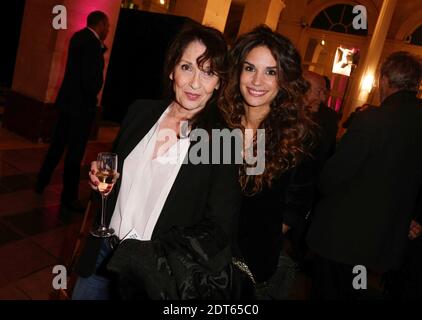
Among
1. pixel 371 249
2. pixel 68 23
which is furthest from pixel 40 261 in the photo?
pixel 68 23

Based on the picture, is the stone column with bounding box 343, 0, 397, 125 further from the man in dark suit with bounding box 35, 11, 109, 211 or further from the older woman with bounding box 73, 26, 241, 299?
the older woman with bounding box 73, 26, 241, 299

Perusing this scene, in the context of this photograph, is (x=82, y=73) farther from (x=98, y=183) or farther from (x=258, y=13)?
(x=258, y=13)

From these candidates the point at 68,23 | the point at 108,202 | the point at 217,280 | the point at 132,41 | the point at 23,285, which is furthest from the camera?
the point at 132,41

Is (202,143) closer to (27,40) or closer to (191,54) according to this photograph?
(191,54)

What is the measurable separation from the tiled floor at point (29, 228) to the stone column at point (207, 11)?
11.6 ft

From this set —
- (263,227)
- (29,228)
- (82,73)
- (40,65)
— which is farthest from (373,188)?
(40,65)

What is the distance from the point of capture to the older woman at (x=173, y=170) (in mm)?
1551

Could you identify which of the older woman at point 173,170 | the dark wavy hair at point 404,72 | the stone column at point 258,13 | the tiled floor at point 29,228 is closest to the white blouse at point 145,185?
the older woman at point 173,170

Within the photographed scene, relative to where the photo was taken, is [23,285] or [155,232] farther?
[23,285]

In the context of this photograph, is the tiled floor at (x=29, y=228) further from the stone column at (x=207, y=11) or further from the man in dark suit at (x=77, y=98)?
the stone column at (x=207, y=11)

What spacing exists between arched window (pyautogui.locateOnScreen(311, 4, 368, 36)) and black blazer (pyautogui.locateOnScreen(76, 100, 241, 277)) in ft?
42.2

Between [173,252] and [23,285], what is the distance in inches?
78.4

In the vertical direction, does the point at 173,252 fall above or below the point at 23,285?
above

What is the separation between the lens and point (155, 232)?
161 centimetres
